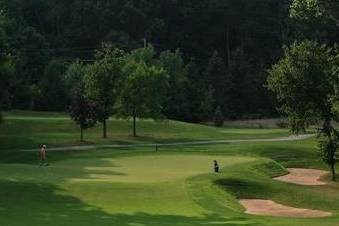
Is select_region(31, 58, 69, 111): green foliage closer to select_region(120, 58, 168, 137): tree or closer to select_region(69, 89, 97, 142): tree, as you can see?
select_region(120, 58, 168, 137): tree

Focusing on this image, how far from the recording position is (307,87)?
44.7m

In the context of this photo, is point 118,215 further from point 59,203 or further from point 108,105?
point 108,105

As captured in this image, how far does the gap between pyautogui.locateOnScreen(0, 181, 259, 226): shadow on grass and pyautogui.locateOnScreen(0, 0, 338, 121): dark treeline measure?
64571 millimetres

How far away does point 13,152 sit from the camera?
5425 centimetres

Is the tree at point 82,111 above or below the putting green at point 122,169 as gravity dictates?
above

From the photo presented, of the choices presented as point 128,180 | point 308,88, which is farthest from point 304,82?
point 128,180

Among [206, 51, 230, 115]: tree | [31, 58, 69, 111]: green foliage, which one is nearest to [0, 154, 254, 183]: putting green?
[31, 58, 69, 111]: green foliage

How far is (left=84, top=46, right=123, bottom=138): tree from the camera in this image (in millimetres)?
65875

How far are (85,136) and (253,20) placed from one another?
245 feet

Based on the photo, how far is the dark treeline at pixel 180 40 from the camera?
99875 millimetres

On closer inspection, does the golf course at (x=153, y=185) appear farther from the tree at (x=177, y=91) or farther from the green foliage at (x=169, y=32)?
the green foliage at (x=169, y=32)

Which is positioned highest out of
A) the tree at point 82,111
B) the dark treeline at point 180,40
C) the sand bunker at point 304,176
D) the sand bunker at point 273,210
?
the dark treeline at point 180,40

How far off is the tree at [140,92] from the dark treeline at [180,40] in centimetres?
2590

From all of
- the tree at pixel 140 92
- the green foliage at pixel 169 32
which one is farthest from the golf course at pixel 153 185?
the green foliage at pixel 169 32
